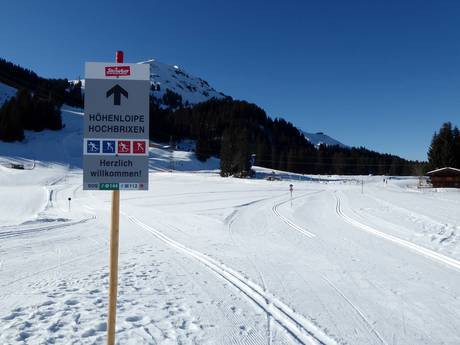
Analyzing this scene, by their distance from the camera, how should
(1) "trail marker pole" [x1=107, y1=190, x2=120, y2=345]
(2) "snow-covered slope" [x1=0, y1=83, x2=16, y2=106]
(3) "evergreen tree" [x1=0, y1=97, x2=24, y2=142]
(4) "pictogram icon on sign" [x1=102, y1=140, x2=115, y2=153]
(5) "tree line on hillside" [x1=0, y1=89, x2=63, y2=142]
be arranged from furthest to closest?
(2) "snow-covered slope" [x1=0, y1=83, x2=16, y2=106]
(5) "tree line on hillside" [x1=0, y1=89, x2=63, y2=142]
(3) "evergreen tree" [x1=0, y1=97, x2=24, y2=142]
(4) "pictogram icon on sign" [x1=102, y1=140, x2=115, y2=153]
(1) "trail marker pole" [x1=107, y1=190, x2=120, y2=345]

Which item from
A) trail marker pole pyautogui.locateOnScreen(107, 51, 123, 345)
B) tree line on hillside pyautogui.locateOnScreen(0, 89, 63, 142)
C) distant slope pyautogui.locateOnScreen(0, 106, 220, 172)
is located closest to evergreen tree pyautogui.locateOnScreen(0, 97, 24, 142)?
tree line on hillside pyautogui.locateOnScreen(0, 89, 63, 142)

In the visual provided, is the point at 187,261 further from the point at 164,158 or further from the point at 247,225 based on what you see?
the point at 164,158

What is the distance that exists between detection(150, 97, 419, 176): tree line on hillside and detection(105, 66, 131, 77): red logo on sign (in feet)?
229

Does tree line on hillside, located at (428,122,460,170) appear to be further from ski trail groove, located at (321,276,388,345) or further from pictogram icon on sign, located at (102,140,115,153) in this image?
pictogram icon on sign, located at (102,140,115,153)

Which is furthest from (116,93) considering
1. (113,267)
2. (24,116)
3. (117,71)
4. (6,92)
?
(6,92)

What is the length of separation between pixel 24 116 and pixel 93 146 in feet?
361

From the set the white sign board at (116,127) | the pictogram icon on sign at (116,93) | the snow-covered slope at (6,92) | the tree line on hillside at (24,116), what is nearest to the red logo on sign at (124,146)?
the white sign board at (116,127)

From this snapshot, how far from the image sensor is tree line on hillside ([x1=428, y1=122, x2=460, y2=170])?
62.4 meters

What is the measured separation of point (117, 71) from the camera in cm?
385

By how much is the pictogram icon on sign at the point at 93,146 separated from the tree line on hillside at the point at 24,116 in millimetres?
100639

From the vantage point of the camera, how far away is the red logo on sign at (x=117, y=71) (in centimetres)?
383

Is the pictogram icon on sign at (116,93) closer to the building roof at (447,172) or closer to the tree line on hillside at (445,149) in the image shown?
the building roof at (447,172)

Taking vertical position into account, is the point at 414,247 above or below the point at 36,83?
below

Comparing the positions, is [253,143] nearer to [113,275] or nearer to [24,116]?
[24,116]
